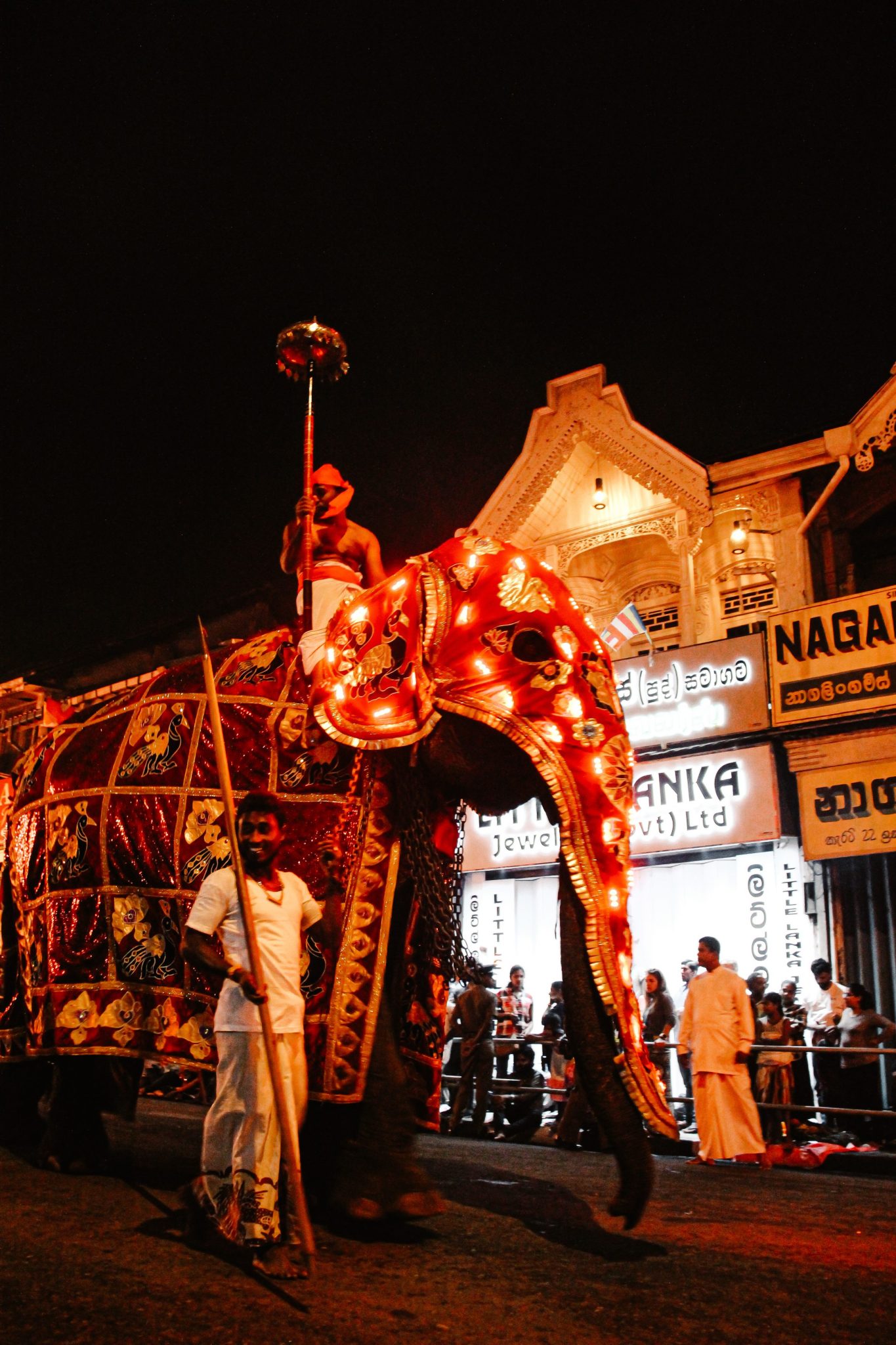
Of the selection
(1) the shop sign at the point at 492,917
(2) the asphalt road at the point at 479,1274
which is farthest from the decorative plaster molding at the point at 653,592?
(2) the asphalt road at the point at 479,1274

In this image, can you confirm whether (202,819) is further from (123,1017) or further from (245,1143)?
(245,1143)

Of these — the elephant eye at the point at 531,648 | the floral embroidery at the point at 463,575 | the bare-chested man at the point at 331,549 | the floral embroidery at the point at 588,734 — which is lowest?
the floral embroidery at the point at 588,734

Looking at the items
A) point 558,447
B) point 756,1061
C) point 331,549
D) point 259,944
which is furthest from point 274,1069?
Answer: point 558,447

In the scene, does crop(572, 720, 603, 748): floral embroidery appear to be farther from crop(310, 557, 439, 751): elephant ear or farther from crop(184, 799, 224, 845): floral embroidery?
crop(184, 799, 224, 845): floral embroidery

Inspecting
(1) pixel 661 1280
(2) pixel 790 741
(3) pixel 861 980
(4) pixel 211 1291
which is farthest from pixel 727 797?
(4) pixel 211 1291

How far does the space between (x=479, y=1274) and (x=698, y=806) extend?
30.0ft

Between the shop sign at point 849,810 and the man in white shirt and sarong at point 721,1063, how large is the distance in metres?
3.49

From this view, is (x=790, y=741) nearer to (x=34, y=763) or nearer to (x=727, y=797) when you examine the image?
(x=727, y=797)

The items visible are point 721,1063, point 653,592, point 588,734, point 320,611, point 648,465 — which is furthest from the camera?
point 653,592

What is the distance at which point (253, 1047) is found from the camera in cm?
396

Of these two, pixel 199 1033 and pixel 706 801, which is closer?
pixel 199 1033

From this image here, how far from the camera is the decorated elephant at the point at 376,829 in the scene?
4.43 meters

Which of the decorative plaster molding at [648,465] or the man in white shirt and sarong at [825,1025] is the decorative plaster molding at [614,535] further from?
the man in white shirt and sarong at [825,1025]

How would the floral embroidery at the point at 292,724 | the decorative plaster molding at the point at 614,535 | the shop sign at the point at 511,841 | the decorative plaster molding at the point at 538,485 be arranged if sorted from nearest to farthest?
the floral embroidery at the point at 292,724 → the shop sign at the point at 511,841 → the decorative plaster molding at the point at 614,535 → the decorative plaster molding at the point at 538,485
